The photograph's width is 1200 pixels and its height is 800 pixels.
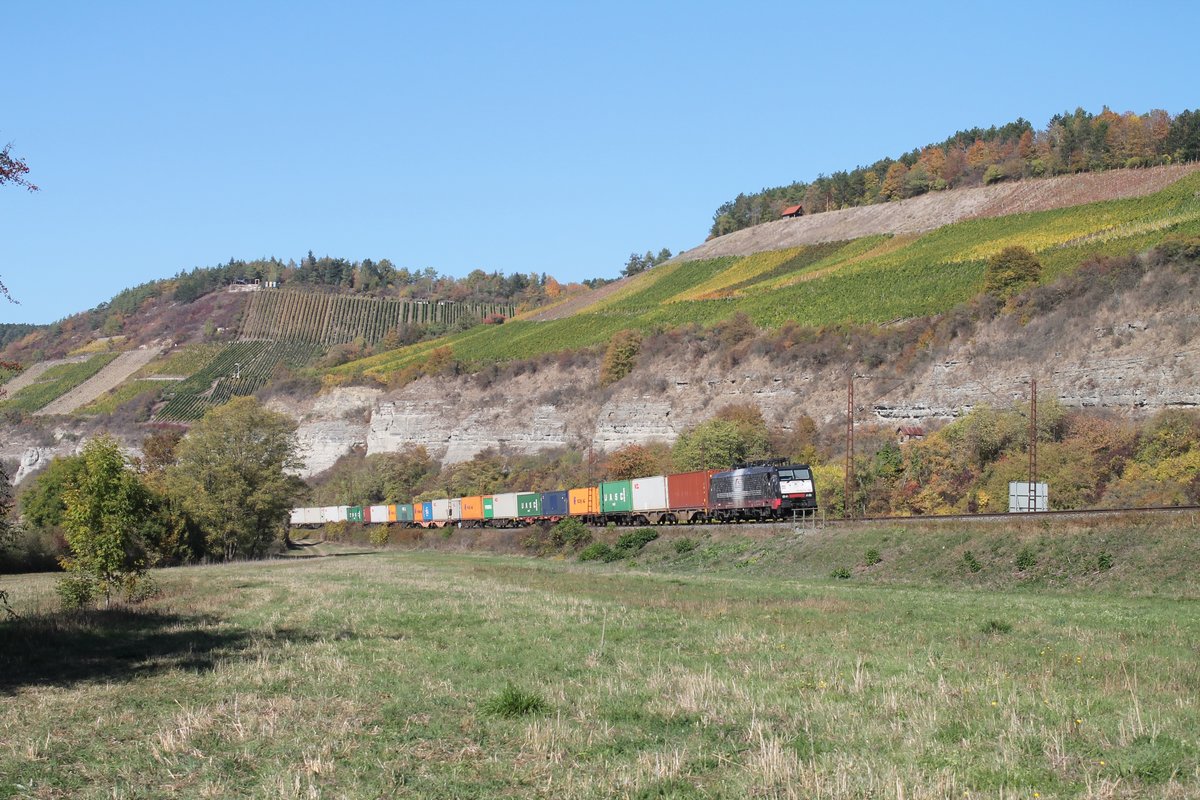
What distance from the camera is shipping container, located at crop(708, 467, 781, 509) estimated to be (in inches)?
2176

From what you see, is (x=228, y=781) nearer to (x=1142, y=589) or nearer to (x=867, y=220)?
(x=1142, y=589)

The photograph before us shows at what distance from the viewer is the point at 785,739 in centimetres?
1191

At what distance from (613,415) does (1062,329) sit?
45.2m

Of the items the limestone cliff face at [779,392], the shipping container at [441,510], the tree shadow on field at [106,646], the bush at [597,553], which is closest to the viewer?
the tree shadow on field at [106,646]

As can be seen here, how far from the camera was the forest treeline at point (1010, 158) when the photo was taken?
401 ft

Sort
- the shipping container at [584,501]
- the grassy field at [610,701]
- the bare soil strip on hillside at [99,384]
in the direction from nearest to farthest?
the grassy field at [610,701], the shipping container at [584,501], the bare soil strip on hillside at [99,384]

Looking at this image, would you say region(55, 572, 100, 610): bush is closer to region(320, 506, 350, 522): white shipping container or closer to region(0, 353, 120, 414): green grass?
region(320, 506, 350, 522): white shipping container

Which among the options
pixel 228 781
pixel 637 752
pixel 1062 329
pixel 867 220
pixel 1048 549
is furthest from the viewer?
pixel 867 220

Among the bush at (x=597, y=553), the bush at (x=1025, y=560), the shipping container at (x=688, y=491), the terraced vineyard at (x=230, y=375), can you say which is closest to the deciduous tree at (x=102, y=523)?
the bush at (x=1025, y=560)

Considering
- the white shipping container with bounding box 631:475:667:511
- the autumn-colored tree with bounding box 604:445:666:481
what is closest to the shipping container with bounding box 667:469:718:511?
the white shipping container with bounding box 631:475:667:511

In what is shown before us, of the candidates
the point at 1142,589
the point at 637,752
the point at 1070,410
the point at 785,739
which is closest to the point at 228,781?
the point at 637,752

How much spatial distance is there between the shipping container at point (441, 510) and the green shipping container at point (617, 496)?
23199 millimetres

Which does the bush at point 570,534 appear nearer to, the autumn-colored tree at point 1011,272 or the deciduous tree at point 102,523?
the deciduous tree at point 102,523

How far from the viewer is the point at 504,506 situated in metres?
80.4
